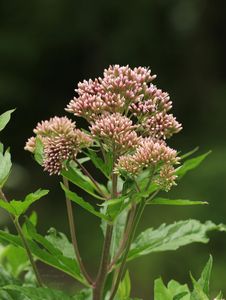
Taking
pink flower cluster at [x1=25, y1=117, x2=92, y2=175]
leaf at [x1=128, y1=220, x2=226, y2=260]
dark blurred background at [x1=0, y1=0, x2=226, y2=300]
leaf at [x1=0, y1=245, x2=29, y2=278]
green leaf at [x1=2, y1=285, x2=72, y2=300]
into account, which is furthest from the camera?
dark blurred background at [x1=0, y1=0, x2=226, y2=300]

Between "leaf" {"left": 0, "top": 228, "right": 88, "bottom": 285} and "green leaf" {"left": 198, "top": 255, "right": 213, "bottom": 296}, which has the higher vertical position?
"leaf" {"left": 0, "top": 228, "right": 88, "bottom": 285}

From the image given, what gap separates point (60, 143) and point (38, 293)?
0.29 metres

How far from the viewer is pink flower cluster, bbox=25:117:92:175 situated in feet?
4.47

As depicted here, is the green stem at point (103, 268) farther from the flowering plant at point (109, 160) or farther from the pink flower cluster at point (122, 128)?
the pink flower cluster at point (122, 128)

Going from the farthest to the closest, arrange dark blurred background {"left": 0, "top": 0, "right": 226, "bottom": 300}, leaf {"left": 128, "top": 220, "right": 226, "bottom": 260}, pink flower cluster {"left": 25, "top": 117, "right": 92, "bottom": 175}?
dark blurred background {"left": 0, "top": 0, "right": 226, "bottom": 300}, leaf {"left": 128, "top": 220, "right": 226, "bottom": 260}, pink flower cluster {"left": 25, "top": 117, "right": 92, "bottom": 175}

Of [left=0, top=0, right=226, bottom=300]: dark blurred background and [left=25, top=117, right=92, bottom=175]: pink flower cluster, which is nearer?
[left=25, top=117, right=92, bottom=175]: pink flower cluster

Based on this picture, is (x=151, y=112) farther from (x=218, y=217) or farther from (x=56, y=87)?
(x=56, y=87)

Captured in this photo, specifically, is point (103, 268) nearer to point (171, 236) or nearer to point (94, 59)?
point (171, 236)

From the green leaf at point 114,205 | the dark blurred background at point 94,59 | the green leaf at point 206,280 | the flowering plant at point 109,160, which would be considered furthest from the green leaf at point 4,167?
the dark blurred background at point 94,59

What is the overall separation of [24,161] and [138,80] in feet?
32.1

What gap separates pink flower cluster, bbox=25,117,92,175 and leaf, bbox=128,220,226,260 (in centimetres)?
26

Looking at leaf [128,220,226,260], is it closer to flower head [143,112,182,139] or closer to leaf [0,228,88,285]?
leaf [0,228,88,285]

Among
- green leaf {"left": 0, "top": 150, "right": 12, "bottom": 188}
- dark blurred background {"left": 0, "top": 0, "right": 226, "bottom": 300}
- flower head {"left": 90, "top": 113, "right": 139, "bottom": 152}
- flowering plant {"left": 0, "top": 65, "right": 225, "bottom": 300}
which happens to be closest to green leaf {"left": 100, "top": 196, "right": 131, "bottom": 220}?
flowering plant {"left": 0, "top": 65, "right": 225, "bottom": 300}

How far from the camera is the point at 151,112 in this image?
141 cm
